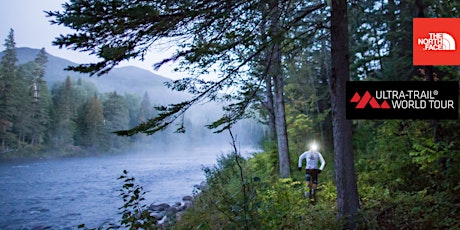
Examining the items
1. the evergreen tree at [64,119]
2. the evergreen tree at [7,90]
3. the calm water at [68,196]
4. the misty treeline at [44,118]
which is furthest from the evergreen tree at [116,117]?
the calm water at [68,196]

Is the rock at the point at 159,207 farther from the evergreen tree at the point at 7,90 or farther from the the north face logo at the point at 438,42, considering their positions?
the evergreen tree at the point at 7,90

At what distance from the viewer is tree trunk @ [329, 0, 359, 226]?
15.4 ft

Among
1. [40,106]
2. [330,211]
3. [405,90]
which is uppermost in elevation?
[40,106]

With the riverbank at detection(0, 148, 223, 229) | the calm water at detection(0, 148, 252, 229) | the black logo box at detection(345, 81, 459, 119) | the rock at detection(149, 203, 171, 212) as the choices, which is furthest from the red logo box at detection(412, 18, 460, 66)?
the rock at detection(149, 203, 171, 212)

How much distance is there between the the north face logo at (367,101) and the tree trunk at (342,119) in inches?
7.3

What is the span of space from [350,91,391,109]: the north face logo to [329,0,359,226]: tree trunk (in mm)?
184

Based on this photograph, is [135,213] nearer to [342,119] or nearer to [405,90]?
[342,119]

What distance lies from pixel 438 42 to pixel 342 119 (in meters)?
2.28

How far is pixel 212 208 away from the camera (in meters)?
7.64

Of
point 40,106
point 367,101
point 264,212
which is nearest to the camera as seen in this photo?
point 367,101

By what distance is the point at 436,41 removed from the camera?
5.14 meters

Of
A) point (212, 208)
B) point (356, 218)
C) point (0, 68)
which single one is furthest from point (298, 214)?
point (0, 68)

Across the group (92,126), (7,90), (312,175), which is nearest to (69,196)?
(312,175)

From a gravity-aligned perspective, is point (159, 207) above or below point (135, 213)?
below
